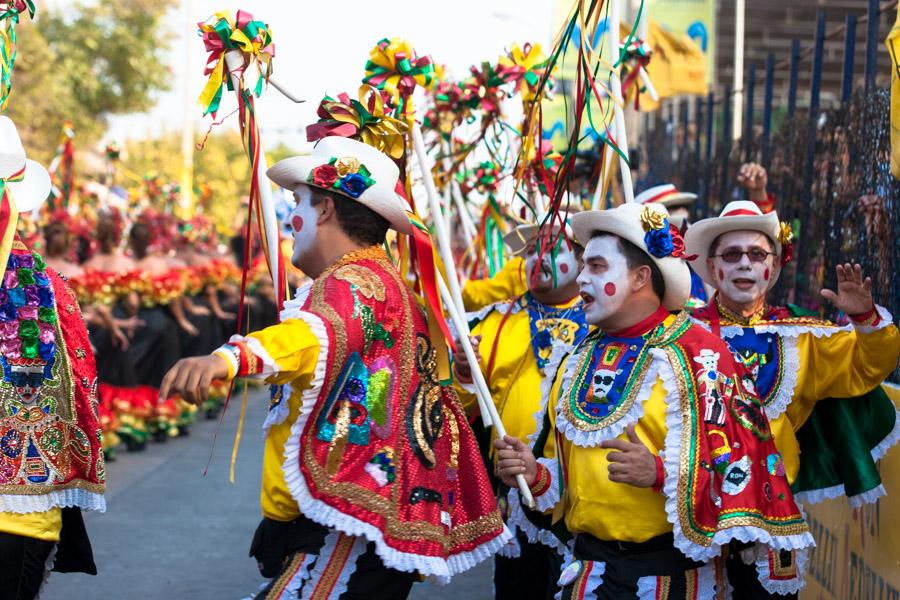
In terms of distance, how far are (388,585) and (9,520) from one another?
1.36 meters

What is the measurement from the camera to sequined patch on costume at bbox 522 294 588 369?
5.81 meters

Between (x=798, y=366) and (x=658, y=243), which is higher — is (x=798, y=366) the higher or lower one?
the lower one

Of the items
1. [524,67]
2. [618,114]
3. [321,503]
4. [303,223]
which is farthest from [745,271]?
[524,67]

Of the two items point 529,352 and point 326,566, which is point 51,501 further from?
point 529,352

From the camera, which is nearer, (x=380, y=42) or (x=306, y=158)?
(x=306, y=158)

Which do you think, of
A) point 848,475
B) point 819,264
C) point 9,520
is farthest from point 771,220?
point 9,520

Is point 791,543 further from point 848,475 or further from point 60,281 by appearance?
point 60,281

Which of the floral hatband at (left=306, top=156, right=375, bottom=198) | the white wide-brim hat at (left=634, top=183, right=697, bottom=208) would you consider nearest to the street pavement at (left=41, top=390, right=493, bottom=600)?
the white wide-brim hat at (left=634, top=183, right=697, bottom=208)

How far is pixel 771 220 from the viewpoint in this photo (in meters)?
5.05

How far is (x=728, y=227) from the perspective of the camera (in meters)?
5.10

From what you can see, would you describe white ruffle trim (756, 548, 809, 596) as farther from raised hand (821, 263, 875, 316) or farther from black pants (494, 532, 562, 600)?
black pants (494, 532, 562, 600)

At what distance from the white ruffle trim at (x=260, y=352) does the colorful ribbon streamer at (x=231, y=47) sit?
130 cm

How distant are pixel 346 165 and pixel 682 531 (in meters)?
1.48

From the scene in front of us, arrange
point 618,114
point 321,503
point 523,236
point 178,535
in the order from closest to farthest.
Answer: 1. point 321,503
2. point 618,114
3. point 523,236
4. point 178,535
